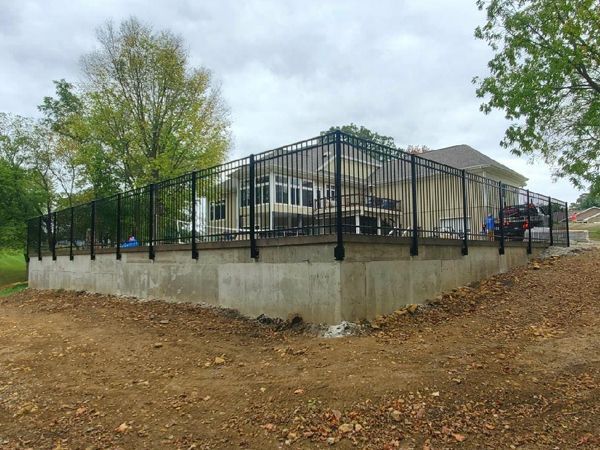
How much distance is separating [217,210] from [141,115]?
44.7ft

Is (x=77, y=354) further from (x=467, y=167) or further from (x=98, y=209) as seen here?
(x=467, y=167)

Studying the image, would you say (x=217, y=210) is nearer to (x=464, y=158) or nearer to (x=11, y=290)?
(x=11, y=290)

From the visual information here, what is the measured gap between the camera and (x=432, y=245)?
7.74m

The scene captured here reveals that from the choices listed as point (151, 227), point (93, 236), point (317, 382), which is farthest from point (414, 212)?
point (93, 236)

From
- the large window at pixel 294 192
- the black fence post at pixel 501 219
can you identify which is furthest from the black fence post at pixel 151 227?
the black fence post at pixel 501 219

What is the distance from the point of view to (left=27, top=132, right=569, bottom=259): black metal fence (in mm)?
6793

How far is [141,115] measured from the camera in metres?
19.9

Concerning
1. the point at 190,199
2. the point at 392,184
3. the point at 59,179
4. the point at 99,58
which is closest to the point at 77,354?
the point at 190,199

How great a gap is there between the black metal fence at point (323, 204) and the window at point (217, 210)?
0.02 m

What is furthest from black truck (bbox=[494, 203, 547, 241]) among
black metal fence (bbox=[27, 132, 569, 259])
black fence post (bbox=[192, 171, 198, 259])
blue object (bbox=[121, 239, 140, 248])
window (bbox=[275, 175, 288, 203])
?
blue object (bbox=[121, 239, 140, 248])

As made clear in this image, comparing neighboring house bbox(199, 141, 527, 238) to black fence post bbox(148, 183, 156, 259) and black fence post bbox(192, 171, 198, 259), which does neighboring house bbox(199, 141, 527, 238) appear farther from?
black fence post bbox(148, 183, 156, 259)

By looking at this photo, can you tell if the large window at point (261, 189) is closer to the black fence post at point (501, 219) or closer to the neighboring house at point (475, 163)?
the black fence post at point (501, 219)

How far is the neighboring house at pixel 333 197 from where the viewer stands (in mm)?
6773

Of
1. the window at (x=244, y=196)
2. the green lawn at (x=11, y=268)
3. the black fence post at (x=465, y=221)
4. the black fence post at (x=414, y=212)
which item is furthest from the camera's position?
the green lawn at (x=11, y=268)
